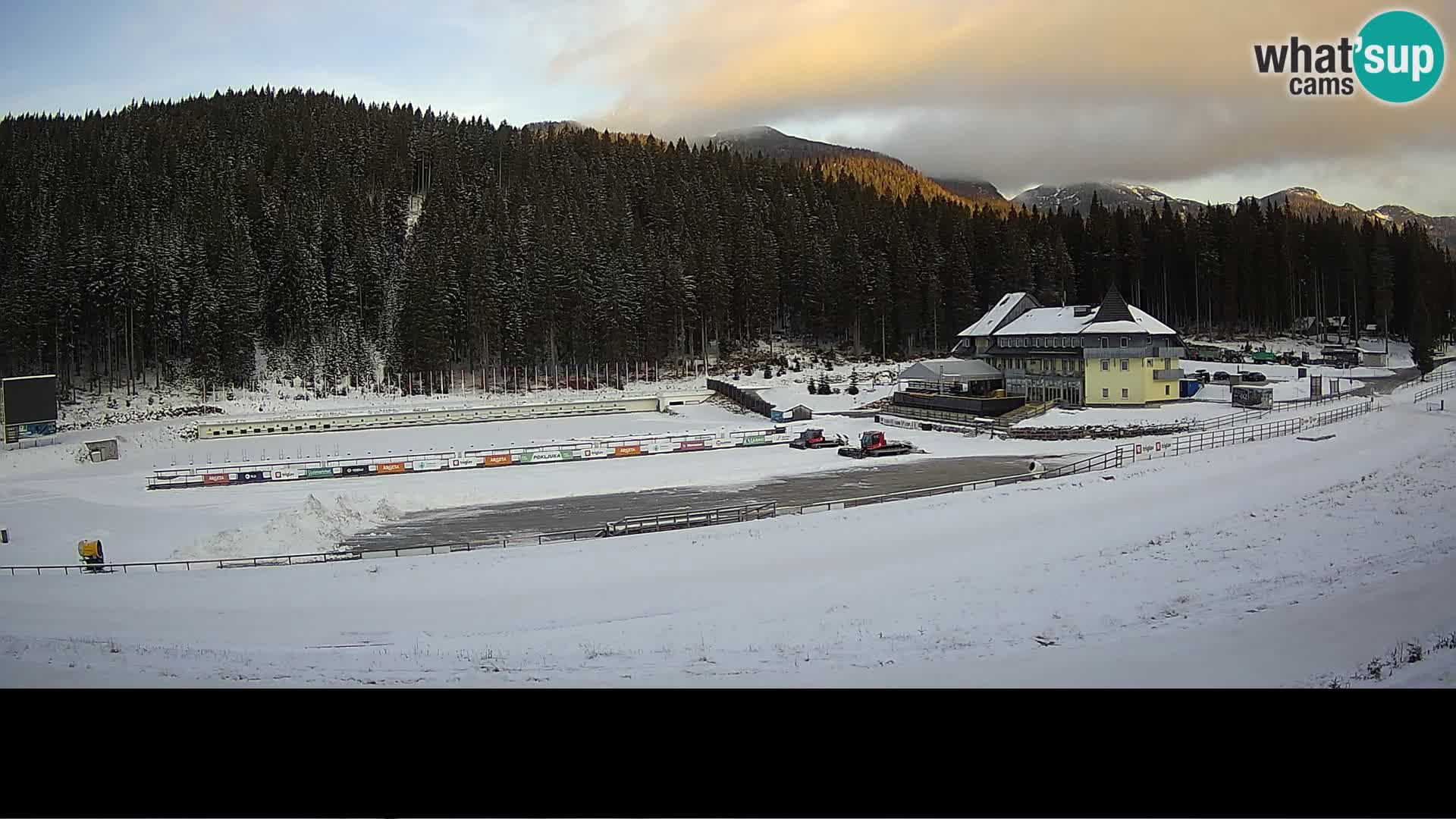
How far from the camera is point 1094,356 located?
48.0 metres

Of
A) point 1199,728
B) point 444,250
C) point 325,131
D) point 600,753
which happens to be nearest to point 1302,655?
point 1199,728

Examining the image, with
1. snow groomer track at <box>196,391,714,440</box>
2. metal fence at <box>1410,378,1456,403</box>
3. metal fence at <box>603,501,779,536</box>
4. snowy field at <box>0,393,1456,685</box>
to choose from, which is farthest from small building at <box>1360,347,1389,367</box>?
metal fence at <box>603,501,779,536</box>

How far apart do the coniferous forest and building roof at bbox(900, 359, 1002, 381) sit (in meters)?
20.4

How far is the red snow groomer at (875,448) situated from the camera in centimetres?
3744

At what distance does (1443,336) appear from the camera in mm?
48438

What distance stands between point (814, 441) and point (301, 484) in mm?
21289

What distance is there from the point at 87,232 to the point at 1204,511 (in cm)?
7377

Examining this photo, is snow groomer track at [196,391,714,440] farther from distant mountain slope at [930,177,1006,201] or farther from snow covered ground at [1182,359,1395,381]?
distant mountain slope at [930,177,1006,201]

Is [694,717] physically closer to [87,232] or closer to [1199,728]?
[1199,728]

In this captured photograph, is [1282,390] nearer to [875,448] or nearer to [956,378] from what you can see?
[956,378]

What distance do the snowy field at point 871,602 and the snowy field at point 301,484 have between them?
4.71 meters

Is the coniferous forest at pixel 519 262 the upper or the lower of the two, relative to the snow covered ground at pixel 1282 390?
upper

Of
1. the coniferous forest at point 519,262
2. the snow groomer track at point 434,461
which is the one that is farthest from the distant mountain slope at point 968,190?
the snow groomer track at point 434,461

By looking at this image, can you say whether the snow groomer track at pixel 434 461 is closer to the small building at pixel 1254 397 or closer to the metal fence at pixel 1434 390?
the small building at pixel 1254 397
